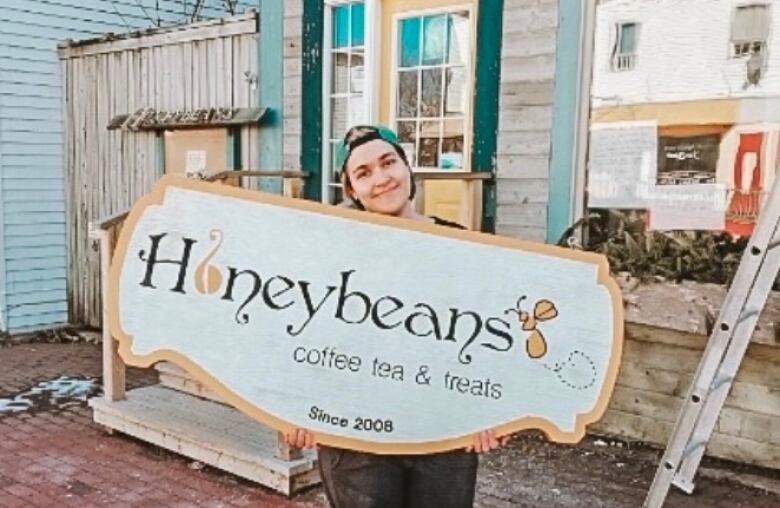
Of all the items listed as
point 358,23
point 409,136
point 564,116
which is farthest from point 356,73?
point 564,116

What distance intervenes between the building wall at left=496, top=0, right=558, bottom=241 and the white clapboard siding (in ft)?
6.82

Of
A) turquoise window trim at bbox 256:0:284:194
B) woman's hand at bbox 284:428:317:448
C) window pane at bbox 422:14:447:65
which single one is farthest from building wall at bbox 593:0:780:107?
woman's hand at bbox 284:428:317:448

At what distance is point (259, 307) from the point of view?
1752mm

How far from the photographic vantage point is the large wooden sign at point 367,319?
1.72 meters

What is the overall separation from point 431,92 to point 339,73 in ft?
2.71

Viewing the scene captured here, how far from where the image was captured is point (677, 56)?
4.11m

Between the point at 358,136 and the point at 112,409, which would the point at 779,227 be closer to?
the point at 358,136

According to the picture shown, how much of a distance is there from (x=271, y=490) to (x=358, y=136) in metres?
2.28

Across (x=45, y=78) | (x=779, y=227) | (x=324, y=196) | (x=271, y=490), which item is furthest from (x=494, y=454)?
(x=45, y=78)

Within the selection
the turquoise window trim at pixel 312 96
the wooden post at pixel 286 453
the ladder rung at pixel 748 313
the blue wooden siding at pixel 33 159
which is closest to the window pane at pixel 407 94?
the turquoise window trim at pixel 312 96

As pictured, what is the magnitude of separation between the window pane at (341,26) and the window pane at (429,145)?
35.0 inches

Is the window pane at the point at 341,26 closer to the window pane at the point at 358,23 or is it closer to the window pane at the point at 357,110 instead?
the window pane at the point at 358,23

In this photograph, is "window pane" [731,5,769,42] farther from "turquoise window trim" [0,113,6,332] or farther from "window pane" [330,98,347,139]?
"turquoise window trim" [0,113,6,332]

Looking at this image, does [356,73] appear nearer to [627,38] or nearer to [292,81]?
[292,81]
